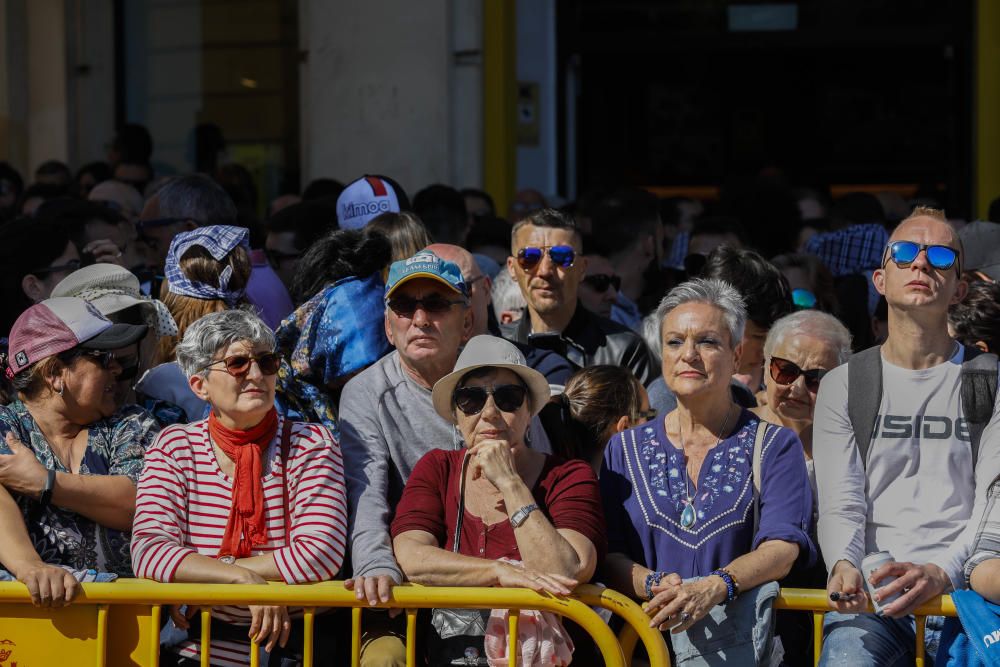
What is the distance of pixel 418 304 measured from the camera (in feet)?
17.6

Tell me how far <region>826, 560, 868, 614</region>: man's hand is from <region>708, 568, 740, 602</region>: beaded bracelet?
276 millimetres

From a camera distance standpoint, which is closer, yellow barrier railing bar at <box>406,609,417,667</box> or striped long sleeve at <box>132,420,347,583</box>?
yellow barrier railing bar at <box>406,609,417,667</box>

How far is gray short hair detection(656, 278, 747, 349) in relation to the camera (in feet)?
16.7

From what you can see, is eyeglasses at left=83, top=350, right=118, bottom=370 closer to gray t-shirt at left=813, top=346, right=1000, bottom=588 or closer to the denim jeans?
gray t-shirt at left=813, top=346, right=1000, bottom=588

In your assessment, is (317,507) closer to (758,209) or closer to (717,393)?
(717,393)

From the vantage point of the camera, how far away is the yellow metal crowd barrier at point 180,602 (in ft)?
14.7

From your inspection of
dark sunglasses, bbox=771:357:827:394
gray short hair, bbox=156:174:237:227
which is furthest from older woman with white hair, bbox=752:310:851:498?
gray short hair, bbox=156:174:237:227

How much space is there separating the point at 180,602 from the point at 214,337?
890 millimetres

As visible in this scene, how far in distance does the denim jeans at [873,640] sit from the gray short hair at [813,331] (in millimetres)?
1081

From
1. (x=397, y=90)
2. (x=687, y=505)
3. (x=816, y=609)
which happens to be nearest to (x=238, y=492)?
(x=687, y=505)

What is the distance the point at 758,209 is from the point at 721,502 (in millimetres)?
4629

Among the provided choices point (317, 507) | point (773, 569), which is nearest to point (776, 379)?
point (773, 569)

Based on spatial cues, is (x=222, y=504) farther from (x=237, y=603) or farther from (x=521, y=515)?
(x=521, y=515)

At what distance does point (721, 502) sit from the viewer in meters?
4.81
